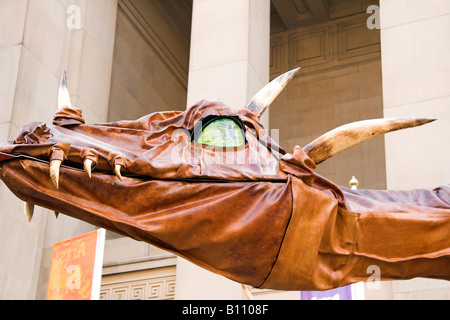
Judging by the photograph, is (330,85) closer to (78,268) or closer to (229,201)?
(78,268)

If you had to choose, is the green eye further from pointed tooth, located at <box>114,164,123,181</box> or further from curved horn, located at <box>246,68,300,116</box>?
pointed tooth, located at <box>114,164,123,181</box>

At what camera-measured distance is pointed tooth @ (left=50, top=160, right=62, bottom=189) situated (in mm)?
4273

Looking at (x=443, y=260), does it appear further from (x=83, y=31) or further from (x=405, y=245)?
(x=83, y=31)

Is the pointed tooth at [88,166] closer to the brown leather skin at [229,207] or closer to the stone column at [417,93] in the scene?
the brown leather skin at [229,207]

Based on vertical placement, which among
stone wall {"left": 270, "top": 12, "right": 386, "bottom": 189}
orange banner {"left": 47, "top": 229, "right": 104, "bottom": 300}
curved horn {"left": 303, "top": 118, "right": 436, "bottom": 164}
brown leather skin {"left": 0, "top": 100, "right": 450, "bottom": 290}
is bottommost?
brown leather skin {"left": 0, "top": 100, "right": 450, "bottom": 290}

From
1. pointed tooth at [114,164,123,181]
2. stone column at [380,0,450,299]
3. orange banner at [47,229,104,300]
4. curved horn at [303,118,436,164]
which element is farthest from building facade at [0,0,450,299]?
pointed tooth at [114,164,123,181]

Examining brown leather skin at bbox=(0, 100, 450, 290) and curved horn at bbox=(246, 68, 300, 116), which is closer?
brown leather skin at bbox=(0, 100, 450, 290)

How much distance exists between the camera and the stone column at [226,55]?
13883 millimetres

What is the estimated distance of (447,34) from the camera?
1273 cm

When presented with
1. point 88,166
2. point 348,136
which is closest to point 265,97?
point 348,136

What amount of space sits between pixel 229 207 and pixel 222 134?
20.6 inches

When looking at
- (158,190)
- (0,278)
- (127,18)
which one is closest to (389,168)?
(0,278)

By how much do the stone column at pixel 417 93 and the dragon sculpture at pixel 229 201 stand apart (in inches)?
264

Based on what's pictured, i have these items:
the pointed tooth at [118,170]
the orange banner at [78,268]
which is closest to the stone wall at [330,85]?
the orange banner at [78,268]
